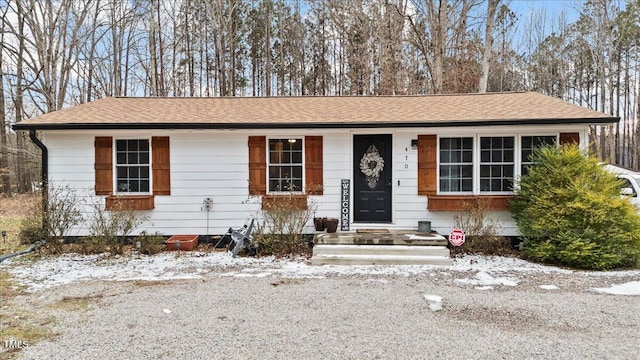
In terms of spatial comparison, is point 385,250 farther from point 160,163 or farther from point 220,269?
point 160,163

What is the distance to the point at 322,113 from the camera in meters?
7.76

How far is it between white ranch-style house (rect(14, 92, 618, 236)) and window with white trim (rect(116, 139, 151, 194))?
20 millimetres

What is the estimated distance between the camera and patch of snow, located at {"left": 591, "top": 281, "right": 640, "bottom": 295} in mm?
4590

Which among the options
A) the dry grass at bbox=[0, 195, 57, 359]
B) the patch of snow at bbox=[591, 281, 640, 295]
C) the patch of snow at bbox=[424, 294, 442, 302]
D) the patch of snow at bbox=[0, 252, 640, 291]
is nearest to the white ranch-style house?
the patch of snow at bbox=[0, 252, 640, 291]

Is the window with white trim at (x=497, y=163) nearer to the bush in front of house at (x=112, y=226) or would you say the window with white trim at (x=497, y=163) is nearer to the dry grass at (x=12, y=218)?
the bush in front of house at (x=112, y=226)

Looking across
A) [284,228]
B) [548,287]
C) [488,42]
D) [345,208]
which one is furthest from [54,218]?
[488,42]

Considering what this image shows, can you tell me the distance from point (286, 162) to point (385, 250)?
264 centimetres

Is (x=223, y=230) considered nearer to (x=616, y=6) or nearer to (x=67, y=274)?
(x=67, y=274)

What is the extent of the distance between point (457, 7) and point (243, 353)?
16.9 meters

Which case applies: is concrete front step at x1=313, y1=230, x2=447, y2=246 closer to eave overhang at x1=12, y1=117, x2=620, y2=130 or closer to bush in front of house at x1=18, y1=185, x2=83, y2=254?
eave overhang at x1=12, y1=117, x2=620, y2=130

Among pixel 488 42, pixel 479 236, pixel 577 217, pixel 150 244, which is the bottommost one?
pixel 150 244

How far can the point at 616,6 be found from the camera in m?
19.3

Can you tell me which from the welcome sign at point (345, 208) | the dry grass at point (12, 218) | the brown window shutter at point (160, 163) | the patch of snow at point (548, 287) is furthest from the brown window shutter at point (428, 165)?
the dry grass at point (12, 218)

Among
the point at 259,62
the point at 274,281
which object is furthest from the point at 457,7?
the point at 274,281
